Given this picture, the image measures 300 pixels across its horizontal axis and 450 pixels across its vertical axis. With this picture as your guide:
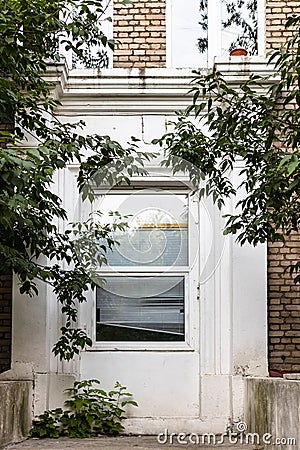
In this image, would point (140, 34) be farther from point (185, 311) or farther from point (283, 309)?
point (283, 309)

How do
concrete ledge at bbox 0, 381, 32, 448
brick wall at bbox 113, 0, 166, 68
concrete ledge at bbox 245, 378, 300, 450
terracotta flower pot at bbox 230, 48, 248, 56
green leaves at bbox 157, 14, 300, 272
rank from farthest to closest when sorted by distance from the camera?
brick wall at bbox 113, 0, 166, 68, terracotta flower pot at bbox 230, 48, 248, 56, concrete ledge at bbox 0, 381, 32, 448, green leaves at bbox 157, 14, 300, 272, concrete ledge at bbox 245, 378, 300, 450

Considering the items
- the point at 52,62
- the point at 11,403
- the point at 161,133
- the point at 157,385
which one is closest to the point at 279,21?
the point at 161,133

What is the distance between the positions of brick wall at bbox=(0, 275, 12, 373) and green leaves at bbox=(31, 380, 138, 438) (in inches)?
25.8

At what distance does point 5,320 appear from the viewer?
25.2ft

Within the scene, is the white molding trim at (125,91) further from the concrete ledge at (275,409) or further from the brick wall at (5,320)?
the concrete ledge at (275,409)

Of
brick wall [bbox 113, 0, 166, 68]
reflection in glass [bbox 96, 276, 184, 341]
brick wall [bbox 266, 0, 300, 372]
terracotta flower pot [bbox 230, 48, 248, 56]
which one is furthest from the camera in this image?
brick wall [bbox 113, 0, 166, 68]

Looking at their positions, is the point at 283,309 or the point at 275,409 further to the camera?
the point at 283,309

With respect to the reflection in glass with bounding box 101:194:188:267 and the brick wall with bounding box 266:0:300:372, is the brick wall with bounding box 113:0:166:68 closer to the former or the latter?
the reflection in glass with bounding box 101:194:188:267

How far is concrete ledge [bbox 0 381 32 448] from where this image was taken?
21.0 feet

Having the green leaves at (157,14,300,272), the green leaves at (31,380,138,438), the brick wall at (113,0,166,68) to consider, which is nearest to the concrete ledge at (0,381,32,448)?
the green leaves at (31,380,138,438)

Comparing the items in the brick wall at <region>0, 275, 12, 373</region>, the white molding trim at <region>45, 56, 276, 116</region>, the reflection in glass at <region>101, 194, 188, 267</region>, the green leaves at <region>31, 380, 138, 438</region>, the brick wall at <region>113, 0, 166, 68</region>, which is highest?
the brick wall at <region>113, 0, 166, 68</region>

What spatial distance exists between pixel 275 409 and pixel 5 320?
290cm

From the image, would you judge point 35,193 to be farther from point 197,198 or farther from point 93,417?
point 93,417

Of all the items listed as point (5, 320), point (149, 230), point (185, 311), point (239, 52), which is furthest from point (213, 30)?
point (5, 320)
